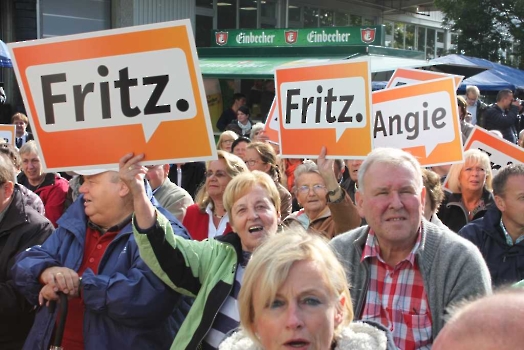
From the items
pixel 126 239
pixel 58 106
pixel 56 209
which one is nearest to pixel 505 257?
pixel 126 239

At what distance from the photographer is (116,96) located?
3.95m

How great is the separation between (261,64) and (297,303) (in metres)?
15.7

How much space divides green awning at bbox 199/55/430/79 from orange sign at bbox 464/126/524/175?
26.2 feet

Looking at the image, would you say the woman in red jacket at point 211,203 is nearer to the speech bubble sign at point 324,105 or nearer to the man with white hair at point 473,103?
the speech bubble sign at point 324,105

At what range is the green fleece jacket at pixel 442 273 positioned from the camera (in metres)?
3.26

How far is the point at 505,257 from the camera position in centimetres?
513

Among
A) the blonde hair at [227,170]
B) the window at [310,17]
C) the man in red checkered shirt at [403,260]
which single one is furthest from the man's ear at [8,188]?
the window at [310,17]

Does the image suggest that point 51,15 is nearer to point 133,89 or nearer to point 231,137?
point 231,137

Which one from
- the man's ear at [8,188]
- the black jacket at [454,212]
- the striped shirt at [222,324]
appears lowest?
the black jacket at [454,212]

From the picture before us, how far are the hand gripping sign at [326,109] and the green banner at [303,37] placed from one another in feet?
44.3

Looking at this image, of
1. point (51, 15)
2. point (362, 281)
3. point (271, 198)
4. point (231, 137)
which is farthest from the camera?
Answer: point (51, 15)

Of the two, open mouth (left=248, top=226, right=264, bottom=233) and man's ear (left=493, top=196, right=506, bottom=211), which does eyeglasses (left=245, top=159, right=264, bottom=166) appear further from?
open mouth (left=248, top=226, right=264, bottom=233)

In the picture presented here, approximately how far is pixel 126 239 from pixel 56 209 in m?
3.38

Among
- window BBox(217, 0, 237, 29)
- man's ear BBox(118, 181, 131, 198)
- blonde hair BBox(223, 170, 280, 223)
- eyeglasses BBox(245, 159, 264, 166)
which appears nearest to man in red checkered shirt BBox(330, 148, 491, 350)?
blonde hair BBox(223, 170, 280, 223)
